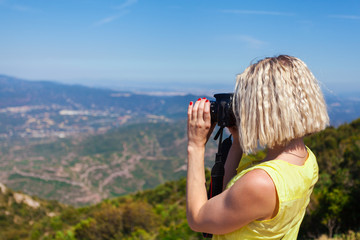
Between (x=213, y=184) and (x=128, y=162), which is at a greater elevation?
(x=213, y=184)

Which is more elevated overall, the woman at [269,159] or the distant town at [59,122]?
the woman at [269,159]

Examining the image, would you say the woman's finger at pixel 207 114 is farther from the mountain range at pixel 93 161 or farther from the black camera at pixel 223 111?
the mountain range at pixel 93 161

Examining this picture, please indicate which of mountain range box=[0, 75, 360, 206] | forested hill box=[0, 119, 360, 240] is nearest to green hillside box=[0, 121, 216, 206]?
mountain range box=[0, 75, 360, 206]

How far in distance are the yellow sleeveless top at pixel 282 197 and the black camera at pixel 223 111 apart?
0.68 ft

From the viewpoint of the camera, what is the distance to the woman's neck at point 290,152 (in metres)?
0.96

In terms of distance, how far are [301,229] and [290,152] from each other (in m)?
6.38

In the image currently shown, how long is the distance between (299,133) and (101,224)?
1091 cm

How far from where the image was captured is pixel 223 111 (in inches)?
40.4

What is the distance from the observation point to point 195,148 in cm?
105

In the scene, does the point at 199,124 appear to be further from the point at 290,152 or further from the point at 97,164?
the point at 97,164

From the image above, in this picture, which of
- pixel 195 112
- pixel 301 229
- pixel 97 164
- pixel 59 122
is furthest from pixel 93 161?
pixel 59 122

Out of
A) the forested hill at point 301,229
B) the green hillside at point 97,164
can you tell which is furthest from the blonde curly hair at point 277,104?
the green hillside at point 97,164

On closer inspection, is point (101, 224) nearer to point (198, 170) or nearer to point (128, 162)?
point (198, 170)

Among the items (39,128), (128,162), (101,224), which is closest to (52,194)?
(128,162)
